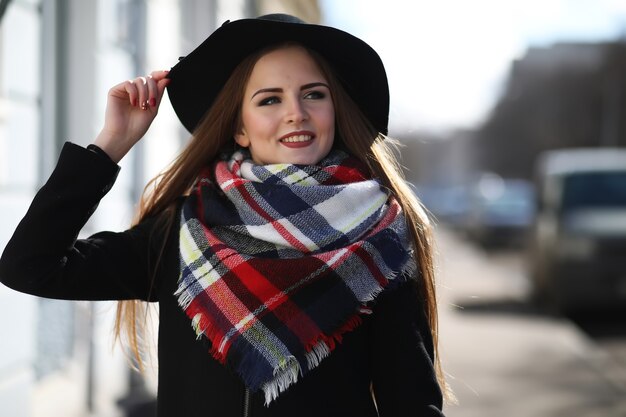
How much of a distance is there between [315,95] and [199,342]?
66 centimetres

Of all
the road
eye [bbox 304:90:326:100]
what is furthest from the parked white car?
eye [bbox 304:90:326:100]

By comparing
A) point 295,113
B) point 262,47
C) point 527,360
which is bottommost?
point 527,360

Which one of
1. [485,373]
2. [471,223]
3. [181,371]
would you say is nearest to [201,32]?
[485,373]

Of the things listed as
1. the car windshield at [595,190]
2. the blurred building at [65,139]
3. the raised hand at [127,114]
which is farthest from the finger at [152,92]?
the car windshield at [595,190]

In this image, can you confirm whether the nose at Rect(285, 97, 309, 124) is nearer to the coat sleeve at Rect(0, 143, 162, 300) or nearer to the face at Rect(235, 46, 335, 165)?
the face at Rect(235, 46, 335, 165)

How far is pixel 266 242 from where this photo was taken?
2131mm

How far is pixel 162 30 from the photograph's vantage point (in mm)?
6480

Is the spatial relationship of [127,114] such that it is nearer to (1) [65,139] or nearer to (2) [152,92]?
(2) [152,92]

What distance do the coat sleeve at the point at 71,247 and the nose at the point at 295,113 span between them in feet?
1.38

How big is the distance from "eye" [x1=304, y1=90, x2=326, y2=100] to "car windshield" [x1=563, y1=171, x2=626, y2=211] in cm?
825

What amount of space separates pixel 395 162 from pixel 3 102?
1.81 meters

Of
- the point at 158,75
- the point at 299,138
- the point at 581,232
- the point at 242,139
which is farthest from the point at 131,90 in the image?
the point at 581,232

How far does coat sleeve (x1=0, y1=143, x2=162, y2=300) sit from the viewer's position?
2.02 metres

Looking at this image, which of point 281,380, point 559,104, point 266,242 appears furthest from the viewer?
point 559,104
